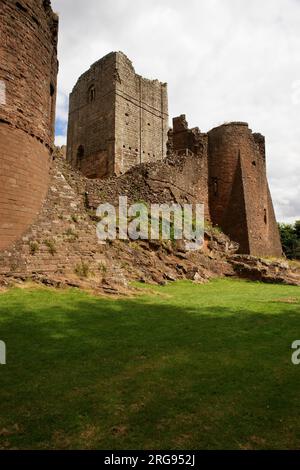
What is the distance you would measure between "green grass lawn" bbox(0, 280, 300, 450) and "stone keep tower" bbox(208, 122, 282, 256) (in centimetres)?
1550

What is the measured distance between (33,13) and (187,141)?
14219 millimetres

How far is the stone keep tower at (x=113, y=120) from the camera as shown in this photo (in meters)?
29.9

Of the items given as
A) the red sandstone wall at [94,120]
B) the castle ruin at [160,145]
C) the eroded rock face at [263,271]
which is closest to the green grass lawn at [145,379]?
the eroded rock face at [263,271]

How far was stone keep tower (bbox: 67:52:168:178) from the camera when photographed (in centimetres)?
2991

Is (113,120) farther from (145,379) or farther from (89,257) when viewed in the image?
(145,379)

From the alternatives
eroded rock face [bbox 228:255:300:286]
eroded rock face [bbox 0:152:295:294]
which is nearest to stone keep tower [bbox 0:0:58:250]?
eroded rock face [bbox 0:152:295:294]

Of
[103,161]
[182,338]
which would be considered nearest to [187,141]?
[103,161]

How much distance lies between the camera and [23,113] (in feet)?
35.2

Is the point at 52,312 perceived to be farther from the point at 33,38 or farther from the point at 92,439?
the point at 33,38

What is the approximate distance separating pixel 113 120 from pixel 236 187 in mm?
12498

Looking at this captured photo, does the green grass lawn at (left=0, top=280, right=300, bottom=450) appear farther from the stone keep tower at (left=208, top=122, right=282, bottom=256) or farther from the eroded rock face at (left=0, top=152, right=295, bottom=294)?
the stone keep tower at (left=208, top=122, right=282, bottom=256)
